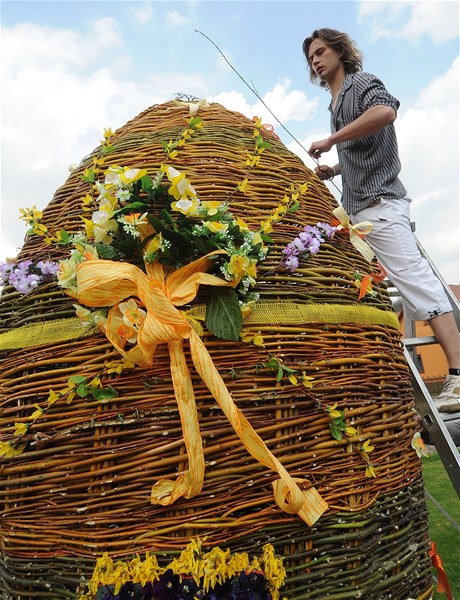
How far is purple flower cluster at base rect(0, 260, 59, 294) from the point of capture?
1.72 meters

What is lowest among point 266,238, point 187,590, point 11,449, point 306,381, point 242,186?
point 187,590

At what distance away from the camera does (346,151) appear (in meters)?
2.96

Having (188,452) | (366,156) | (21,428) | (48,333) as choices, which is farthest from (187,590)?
(366,156)

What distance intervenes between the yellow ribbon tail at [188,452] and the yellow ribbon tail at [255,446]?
58 mm

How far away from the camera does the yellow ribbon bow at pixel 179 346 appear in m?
1.38

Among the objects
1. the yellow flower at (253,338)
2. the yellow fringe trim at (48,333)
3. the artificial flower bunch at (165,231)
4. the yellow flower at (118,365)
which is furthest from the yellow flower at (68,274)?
the yellow flower at (253,338)

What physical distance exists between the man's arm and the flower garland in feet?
6.25

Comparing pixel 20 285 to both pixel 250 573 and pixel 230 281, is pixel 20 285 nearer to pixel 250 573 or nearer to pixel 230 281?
pixel 230 281

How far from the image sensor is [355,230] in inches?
76.5

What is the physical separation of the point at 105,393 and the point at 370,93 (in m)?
2.17

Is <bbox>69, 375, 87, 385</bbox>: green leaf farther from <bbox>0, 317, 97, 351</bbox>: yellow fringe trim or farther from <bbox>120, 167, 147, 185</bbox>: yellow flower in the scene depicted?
<bbox>120, 167, 147, 185</bbox>: yellow flower

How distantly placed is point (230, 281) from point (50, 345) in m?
0.58

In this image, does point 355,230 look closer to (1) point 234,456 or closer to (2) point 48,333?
(1) point 234,456

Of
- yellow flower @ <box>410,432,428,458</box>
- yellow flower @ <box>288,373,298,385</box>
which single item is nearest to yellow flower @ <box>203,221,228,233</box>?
yellow flower @ <box>288,373,298,385</box>
